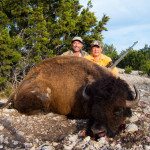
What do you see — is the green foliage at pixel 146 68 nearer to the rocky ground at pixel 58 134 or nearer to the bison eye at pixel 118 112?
the rocky ground at pixel 58 134

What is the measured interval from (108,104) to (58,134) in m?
1.27

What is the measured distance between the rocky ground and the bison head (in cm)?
24

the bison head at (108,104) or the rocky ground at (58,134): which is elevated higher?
the bison head at (108,104)

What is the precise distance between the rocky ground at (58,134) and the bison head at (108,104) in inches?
9.6

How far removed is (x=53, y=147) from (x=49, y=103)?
268 cm

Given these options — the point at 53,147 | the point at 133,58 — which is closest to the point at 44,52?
the point at 53,147

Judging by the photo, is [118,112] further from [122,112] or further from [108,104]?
[108,104]

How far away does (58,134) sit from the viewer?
1024cm

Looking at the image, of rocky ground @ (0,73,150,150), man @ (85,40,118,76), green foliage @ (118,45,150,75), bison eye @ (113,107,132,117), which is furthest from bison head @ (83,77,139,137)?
green foliage @ (118,45,150,75)

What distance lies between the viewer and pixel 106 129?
31.7 ft

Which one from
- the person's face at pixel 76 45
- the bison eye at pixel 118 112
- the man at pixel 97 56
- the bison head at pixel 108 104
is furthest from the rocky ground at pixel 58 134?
the person's face at pixel 76 45

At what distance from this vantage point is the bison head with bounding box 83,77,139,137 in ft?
31.9

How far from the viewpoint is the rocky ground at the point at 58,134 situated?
945 cm

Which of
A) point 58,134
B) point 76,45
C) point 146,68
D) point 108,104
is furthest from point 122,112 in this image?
point 146,68
